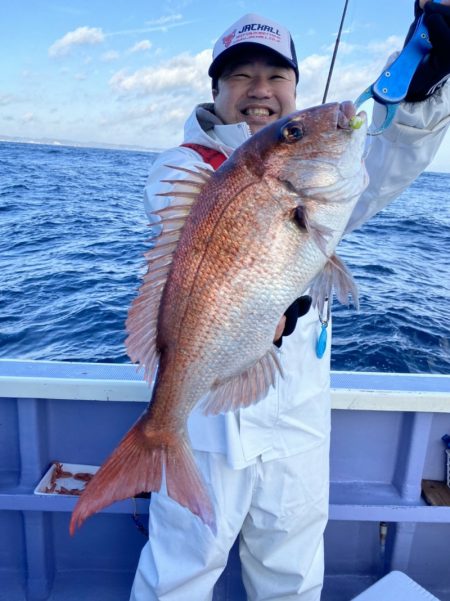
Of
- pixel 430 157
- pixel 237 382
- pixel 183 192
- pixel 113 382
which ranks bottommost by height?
pixel 113 382

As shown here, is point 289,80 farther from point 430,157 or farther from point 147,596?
point 147,596

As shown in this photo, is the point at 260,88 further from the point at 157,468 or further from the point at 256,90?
the point at 157,468

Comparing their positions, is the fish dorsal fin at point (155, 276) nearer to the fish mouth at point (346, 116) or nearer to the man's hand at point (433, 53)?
the fish mouth at point (346, 116)

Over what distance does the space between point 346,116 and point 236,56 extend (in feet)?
3.20

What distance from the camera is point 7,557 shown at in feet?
9.74

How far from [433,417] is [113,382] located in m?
1.75

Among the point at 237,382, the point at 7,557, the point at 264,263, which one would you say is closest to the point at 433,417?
the point at 237,382

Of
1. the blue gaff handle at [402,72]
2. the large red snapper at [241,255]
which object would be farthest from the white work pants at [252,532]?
the blue gaff handle at [402,72]

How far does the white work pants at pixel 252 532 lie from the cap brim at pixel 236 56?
166 centimetres

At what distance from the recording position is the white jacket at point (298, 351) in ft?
6.54

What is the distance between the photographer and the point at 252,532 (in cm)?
230

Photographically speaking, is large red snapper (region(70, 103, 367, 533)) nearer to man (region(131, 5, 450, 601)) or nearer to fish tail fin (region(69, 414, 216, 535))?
fish tail fin (region(69, 414, 216, 535))

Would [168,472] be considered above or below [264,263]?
below

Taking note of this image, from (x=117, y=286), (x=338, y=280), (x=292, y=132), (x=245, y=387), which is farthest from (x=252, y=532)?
(x=117, y=286)
